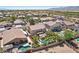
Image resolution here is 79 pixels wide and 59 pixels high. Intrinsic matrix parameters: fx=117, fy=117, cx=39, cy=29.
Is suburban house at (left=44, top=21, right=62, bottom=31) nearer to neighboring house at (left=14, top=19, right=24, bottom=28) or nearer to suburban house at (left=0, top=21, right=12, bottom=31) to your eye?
neighboring house at (left=14, top=19, right=24, bottom=28)

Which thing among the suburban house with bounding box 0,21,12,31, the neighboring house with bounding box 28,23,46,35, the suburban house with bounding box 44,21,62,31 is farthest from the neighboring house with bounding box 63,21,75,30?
the suburban house with bounding box 0,21,12,31

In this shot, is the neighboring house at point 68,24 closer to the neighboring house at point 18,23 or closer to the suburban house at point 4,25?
the neighboring house at point 18,23

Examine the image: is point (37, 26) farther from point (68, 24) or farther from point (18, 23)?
point (68, 24)

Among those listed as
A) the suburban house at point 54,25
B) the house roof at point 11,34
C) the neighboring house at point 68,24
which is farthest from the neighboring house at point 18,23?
the neighboring house at point 68,24

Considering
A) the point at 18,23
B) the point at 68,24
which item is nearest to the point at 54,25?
the point at 68,24

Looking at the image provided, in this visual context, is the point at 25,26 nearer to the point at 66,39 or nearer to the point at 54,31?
the point at 54,31

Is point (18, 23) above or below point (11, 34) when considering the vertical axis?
above
